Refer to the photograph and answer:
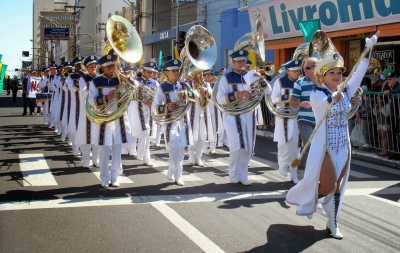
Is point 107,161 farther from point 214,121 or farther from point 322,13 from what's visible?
point 322,13

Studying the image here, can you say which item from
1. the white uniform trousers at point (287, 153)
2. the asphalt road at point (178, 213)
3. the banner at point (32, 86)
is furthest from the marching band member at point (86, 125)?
the banner at point (32, 86)

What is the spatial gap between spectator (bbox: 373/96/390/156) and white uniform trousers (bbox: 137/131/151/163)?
511 cm

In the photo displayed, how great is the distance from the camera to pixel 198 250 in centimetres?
546

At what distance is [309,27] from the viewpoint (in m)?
14.0

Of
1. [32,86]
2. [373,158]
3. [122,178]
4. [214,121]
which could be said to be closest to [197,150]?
[214,121]

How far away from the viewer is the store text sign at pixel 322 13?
623 inches

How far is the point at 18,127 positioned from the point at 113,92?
11470 millimetres

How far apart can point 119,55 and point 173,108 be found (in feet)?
3.89

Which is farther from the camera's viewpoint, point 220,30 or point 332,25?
point 220,30

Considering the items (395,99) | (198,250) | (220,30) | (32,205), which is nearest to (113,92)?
(32,205)

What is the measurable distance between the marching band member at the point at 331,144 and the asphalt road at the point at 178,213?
44 cm

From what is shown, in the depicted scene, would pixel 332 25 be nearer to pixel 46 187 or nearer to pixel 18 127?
pixel 18 127

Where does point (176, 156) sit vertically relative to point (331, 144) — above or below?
below

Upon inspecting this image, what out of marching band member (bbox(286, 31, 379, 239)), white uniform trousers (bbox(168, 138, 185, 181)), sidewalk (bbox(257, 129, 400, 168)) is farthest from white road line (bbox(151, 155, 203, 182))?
sidewalk (bbox(257, 129, 400, 168))
